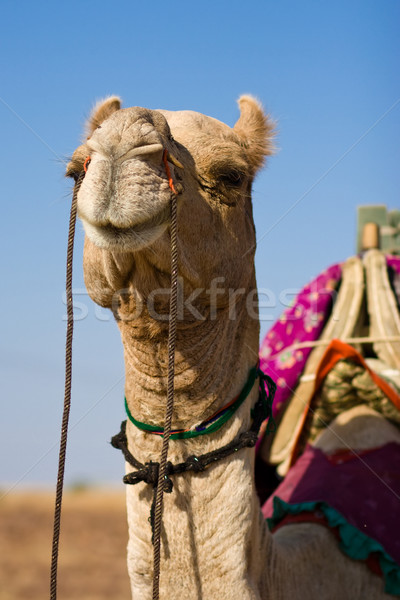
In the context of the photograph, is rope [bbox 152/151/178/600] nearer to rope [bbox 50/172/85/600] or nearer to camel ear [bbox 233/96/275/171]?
rope [bbox 50/172/85/600]

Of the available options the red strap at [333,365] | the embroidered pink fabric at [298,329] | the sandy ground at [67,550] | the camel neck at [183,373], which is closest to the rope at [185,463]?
the camel neck at [183,373]

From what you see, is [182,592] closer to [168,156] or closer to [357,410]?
[168,156]

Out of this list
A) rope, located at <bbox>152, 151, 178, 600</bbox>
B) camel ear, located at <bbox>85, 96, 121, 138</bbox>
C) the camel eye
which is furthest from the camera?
camel ear, located at <bbox>85, 96, 121, 138</bbox>

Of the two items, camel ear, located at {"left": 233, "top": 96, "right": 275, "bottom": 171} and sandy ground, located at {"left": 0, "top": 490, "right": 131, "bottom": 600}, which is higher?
camel ear, located at {"left": 233, "top": 96, "right": 275, "bottom": 171}

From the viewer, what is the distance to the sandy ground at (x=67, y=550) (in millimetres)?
9789

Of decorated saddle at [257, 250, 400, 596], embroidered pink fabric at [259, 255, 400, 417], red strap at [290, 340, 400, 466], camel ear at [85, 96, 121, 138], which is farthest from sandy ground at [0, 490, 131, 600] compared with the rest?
camel ear at [85, 96, 121, 138]

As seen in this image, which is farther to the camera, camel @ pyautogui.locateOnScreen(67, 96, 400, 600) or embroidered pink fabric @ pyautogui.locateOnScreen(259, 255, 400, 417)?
embroidered pink fabric @ pyautogui.locateOnScreen(259, 255, 400, 417)

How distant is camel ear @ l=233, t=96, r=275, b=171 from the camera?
2.62 metres

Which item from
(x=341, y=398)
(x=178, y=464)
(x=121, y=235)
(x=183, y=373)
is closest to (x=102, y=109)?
(x=121, y=235)

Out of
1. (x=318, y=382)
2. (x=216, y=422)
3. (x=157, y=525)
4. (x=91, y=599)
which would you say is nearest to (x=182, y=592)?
(x=157, y=525)

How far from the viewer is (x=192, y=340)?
2.18m

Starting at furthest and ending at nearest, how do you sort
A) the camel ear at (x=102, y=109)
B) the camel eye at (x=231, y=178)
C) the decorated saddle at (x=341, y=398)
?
the decorated saddle at (x=341, y=398) < the camel ear at (x=102, y=109) < the camel eye at (x=231, y=178)

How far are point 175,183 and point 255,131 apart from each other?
87 centimetres

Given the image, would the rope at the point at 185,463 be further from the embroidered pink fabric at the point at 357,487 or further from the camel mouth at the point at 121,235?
the embroidered pink fabric at the point at 357,487
